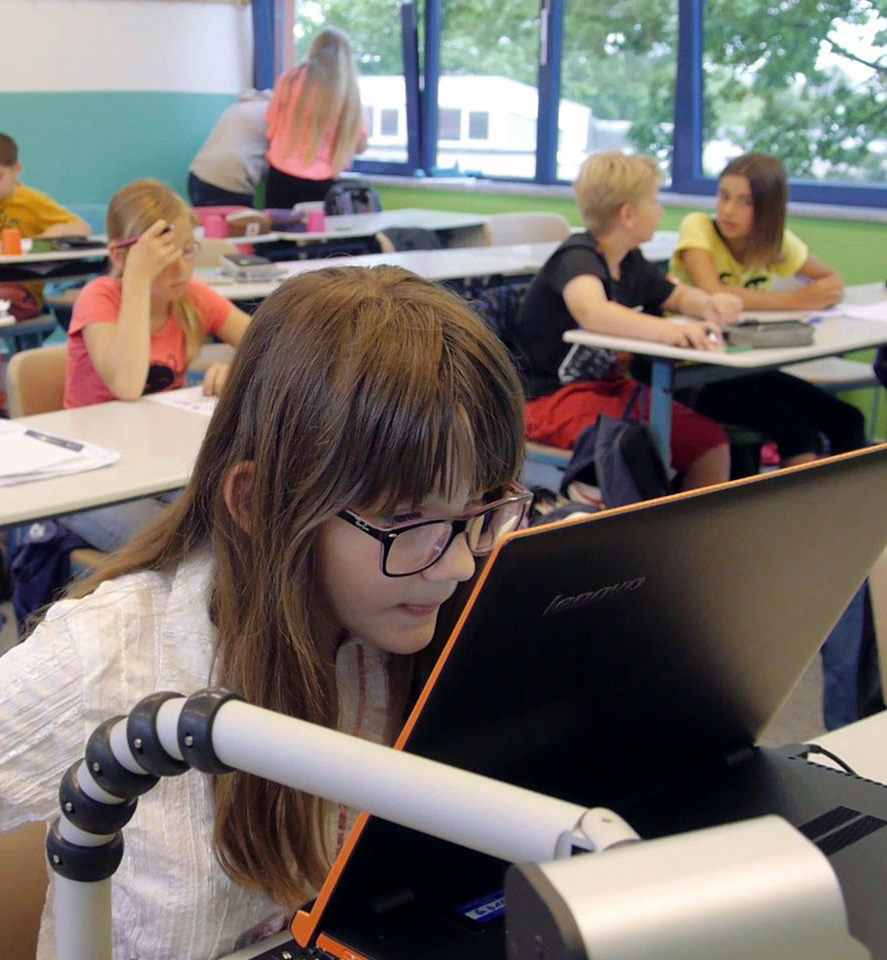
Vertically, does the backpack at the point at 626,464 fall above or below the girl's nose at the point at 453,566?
below

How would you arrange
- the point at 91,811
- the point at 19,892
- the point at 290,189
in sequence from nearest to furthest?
the point at 91,811
the point at 19,892
the point at 290,189

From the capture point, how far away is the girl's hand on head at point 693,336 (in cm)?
304

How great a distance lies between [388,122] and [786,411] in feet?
13.2

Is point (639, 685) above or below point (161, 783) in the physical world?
above

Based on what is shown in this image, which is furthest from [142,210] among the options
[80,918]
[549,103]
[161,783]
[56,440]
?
[549,103]

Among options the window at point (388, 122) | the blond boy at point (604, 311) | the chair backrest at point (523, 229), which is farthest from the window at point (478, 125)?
the blond boy at point (604, 311)

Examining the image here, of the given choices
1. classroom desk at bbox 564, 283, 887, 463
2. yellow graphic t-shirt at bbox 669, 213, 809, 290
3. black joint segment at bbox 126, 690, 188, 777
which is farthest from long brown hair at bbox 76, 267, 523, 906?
yellow graphic t-shirt at bbox 669, 213, 809, 290

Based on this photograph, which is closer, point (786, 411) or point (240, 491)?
point (240, 491)

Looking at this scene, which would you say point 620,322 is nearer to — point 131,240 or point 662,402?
point 662,402

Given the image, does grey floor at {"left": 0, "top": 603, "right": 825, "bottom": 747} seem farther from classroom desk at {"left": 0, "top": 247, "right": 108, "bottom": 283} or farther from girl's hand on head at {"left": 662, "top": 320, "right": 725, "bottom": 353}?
classroom desk at {"left": 0, "top": 247, "right": 108, "bottom": 283}

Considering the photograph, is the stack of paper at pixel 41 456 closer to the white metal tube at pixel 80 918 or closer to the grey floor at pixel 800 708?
the grey floor at pixel 800 708

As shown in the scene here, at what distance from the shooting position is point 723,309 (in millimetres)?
3328

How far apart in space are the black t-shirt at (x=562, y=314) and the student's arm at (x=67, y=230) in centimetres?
226

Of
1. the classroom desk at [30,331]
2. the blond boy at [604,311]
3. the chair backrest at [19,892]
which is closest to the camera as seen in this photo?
the chair backrest at [19,892]
